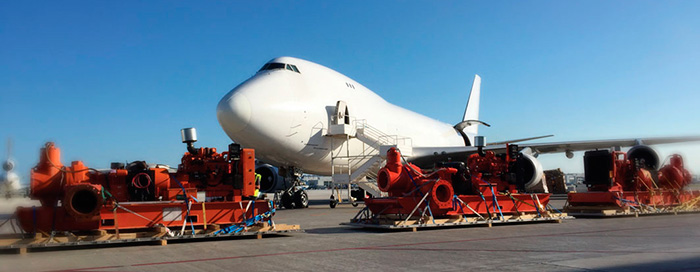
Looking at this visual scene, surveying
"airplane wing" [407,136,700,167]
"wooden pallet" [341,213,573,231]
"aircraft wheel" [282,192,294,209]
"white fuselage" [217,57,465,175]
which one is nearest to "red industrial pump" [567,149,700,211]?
"wooden pallet" [341,213,573,231]

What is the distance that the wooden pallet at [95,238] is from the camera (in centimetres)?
857

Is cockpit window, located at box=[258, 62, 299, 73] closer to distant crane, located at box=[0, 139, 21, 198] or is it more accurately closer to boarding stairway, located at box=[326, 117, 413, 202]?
boarding stairway, located at box=[326, 117, 413, 202]

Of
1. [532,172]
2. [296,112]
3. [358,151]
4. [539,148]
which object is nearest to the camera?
[532,172]

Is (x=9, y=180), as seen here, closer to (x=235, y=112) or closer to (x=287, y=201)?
(x=235, y=112)

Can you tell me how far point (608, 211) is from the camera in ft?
49.6

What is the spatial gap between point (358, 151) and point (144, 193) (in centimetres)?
1313

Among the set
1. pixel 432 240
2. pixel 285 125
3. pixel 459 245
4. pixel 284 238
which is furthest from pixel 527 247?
pixel 285 125

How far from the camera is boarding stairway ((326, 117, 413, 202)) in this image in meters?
20.5

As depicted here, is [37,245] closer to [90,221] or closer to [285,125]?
[90,221]

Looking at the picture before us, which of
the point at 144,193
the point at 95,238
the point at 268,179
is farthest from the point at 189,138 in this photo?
the point at 268,179

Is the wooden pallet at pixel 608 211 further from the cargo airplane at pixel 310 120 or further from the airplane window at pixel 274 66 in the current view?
the airplane window at pixel 274 66

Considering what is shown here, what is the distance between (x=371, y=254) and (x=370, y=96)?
56.0 feet

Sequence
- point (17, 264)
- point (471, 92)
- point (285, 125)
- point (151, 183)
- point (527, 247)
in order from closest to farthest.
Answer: point (17, 264)
point (527, 247)
point (151, 183)
point (285, 125)
point (471, 92)

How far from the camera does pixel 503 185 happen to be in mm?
13383
